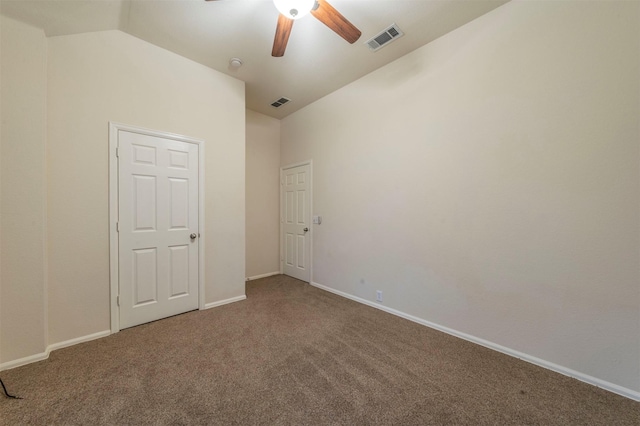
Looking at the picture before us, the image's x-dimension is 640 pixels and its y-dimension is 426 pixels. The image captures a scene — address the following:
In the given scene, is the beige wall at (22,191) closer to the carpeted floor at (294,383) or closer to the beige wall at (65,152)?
the beige wall at (65,152)

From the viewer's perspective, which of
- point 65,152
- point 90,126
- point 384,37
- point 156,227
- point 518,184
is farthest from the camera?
point 156,227

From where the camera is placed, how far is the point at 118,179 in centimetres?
239

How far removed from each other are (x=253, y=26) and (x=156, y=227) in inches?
91.2

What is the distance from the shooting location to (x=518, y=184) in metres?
2.01

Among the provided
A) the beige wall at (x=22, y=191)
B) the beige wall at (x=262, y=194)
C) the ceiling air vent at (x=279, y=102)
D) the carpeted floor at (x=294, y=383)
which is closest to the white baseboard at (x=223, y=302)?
the carpeted floor at (x=294, y=383)

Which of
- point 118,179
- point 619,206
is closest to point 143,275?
point 118,179

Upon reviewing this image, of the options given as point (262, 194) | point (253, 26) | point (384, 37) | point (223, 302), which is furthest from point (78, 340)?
point (384, 37)

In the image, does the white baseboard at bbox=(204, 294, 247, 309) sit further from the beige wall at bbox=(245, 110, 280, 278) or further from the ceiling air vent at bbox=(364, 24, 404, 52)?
the ceiling air vent at bbox=(364, 24, 404, 52)

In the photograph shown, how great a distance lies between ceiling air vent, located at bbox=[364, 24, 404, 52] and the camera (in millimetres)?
2336

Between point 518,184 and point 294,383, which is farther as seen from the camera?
point 518,184

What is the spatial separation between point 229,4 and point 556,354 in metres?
3.91

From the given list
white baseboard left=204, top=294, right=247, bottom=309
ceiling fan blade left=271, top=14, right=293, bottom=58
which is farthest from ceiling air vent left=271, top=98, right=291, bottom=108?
white baseboard left=204, top=294, right=247, bottom=309

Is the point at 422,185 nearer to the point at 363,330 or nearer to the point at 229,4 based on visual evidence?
the point at 363,330

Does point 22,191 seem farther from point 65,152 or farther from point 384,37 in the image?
point 384,37
